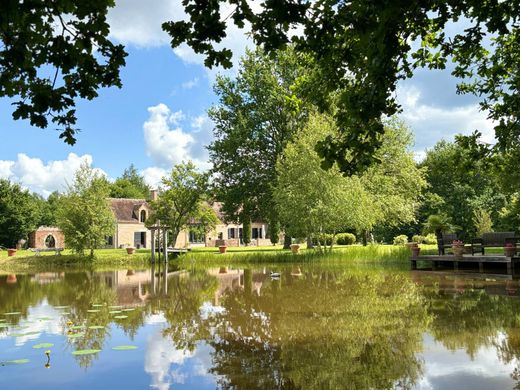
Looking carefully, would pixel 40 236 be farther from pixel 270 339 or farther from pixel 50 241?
pixel 270 339

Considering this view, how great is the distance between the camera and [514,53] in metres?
10.1

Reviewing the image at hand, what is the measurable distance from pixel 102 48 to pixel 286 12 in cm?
190

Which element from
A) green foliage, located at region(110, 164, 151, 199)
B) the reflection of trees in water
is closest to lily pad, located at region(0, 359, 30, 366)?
the reflection of trees in water

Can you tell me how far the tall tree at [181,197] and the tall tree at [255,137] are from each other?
2.20m

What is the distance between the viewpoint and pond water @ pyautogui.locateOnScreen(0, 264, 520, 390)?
5.81 metres

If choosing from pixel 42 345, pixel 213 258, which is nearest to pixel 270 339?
pixel 42 345

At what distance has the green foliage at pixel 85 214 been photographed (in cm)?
3334

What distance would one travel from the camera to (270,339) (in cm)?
781

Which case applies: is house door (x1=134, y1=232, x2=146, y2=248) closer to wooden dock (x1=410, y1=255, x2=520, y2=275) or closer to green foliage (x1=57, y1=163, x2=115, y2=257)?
green foliage (x1=57, y1=163, x2=115, y2=257)

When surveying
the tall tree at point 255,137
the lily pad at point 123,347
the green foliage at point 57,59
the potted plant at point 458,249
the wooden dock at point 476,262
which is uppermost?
the tall tree at point 255,137

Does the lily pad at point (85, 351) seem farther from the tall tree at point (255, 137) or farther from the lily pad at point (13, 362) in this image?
the tall tree at point (255, 137)

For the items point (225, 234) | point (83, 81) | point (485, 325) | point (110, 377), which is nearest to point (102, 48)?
point (83, 81)

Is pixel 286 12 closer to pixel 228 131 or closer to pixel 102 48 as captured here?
pixel 102 48

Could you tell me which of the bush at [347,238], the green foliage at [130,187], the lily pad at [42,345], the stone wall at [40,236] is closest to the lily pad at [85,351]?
the lily pad at [42,345]
